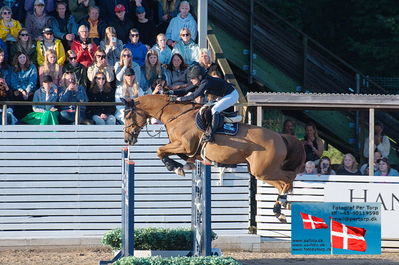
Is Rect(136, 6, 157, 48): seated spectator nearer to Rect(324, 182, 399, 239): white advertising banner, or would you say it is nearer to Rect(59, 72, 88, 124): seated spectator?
Rect(59, 72, 88, 124): seated spectator

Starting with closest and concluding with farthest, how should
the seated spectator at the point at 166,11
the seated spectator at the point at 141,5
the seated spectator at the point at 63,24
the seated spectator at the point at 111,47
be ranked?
the seated spectator at the point at 111,47 < the seated spectator at the point at 63,24 < the seated spectator at the point at 141,5 < the seated spectator at the point at 166,11

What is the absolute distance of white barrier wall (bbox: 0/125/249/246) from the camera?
2156 cm

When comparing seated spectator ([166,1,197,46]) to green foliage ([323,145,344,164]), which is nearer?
seated spectator ([166,1,197,46])

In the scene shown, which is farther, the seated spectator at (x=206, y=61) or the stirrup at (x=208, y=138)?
the seated spectator at (x=206, y=61)

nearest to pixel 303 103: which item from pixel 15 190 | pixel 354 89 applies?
pixel 354 89

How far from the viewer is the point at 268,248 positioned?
2170 cm

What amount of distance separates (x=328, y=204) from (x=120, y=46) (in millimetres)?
4799

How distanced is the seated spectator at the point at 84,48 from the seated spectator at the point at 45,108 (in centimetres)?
78

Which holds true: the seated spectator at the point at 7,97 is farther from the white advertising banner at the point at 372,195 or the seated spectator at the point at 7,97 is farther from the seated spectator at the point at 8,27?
the white advertising banner at the point at 372,195

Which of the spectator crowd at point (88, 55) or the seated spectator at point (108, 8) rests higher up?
the seated spectator at point (108, 8)

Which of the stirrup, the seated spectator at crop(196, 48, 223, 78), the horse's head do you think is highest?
the seated spectator at crop(196, 48, 223, 78)

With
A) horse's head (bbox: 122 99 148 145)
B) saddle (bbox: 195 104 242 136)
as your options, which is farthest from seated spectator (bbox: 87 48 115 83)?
saddle (bbox: 195 104 242 136)

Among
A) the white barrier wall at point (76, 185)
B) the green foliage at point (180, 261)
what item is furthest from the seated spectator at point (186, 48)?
the green foliage at point (180, 261)

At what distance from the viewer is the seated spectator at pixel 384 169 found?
21.7 metres
